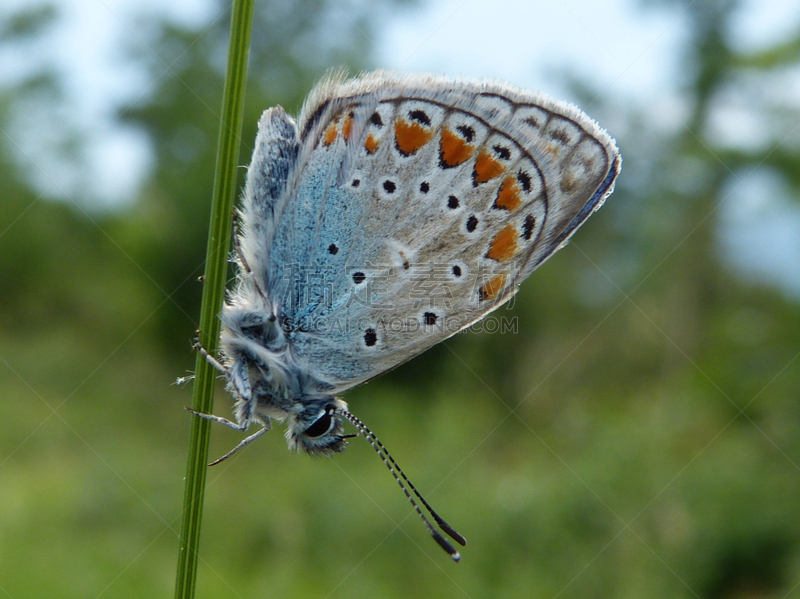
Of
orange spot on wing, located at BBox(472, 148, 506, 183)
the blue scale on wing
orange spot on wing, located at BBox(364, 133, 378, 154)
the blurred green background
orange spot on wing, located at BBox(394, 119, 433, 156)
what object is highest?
orange spot on wing, located at BBox(472, 148, 506, 183)

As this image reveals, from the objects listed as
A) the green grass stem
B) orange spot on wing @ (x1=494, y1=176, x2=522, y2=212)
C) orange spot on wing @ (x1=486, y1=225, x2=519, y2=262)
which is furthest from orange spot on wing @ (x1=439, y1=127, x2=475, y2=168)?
the green grass stem

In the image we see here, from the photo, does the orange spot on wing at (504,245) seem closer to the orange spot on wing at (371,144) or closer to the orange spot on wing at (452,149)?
the orange spot on wing at (452,149)

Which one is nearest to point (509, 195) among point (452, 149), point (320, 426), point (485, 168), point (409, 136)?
point (485, 168)

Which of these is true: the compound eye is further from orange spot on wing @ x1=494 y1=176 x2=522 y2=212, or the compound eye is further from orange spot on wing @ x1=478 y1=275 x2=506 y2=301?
orange spot on wing @ x1=494 y1=176 x2=522 y2=212

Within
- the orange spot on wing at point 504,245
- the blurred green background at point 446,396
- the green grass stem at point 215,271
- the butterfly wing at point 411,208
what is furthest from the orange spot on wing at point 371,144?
the blurred green background at point 446,396

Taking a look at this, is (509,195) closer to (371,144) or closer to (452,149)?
(452,149)

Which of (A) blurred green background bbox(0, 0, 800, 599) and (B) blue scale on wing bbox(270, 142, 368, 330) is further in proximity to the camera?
(A) blurred green background bbox(0, 0, 800, 599)

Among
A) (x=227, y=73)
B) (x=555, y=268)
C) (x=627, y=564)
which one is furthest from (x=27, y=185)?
(x=227, y=73)
